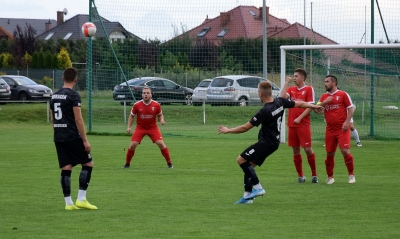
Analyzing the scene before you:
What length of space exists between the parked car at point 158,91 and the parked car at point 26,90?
427 inches

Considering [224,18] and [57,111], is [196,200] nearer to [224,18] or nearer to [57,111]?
[57,111]

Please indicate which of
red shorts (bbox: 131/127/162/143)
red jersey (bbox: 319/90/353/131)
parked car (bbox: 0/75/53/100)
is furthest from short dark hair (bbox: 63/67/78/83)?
parked car (bbox: 0/75/53/100)

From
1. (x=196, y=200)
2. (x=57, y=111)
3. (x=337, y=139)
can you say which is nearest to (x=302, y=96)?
(x=337, y=139)

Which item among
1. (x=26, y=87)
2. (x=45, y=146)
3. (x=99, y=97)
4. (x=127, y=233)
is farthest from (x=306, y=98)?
(x=26, y=87)

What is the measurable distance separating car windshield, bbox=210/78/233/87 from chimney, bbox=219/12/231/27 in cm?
209

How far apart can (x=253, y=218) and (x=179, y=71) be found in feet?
60.9

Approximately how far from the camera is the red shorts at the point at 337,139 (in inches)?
521

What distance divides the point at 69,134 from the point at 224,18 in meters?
17.5

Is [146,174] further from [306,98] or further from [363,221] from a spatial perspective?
[363,221]

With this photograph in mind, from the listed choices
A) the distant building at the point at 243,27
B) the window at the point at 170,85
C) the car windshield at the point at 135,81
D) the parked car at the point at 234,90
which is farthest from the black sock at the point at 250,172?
the window at the point at 170,85

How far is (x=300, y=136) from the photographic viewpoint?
13.6 m

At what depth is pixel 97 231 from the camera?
856cm

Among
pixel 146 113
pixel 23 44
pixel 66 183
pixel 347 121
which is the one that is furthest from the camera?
pixel 23 44

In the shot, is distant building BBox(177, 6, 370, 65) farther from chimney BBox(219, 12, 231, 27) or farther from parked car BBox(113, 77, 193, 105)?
parked car BBox(113, 77, 193, 105)
